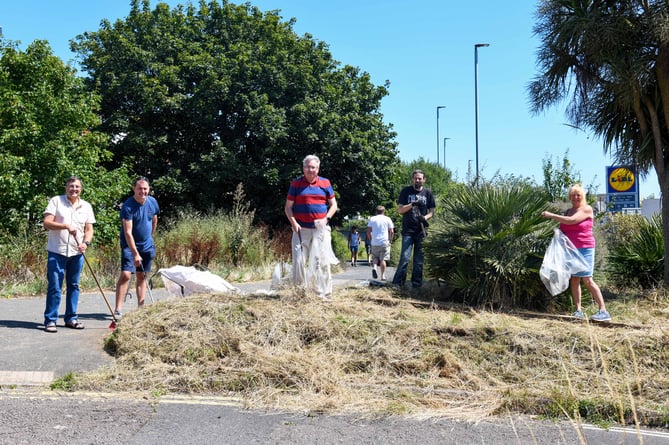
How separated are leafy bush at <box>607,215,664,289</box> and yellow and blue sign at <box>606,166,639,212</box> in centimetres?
126

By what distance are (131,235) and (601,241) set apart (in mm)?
6908

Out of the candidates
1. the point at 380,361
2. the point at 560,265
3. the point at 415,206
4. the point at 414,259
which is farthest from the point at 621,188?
the point at 380,361

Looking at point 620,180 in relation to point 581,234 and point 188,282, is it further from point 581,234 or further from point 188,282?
point 188,282

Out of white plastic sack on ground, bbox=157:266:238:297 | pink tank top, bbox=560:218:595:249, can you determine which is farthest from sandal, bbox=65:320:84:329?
pink tank top, bbox=560:218:595:249

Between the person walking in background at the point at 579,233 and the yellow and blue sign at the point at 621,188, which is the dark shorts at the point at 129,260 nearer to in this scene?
the person walking in background at the point at 579,233

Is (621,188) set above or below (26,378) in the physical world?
above

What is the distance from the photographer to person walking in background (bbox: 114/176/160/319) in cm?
804

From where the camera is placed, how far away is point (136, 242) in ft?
26.9

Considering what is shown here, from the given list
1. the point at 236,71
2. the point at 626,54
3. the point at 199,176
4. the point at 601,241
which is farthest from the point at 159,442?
the point at 236,71

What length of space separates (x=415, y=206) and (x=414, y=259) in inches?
33.9

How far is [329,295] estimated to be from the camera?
26.2ft

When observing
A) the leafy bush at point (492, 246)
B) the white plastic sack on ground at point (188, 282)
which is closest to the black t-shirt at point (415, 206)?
the leafy bush at point (492, 246)

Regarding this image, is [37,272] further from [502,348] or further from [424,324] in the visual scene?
[502,348]

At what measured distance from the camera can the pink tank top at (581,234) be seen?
7723 millimetres
